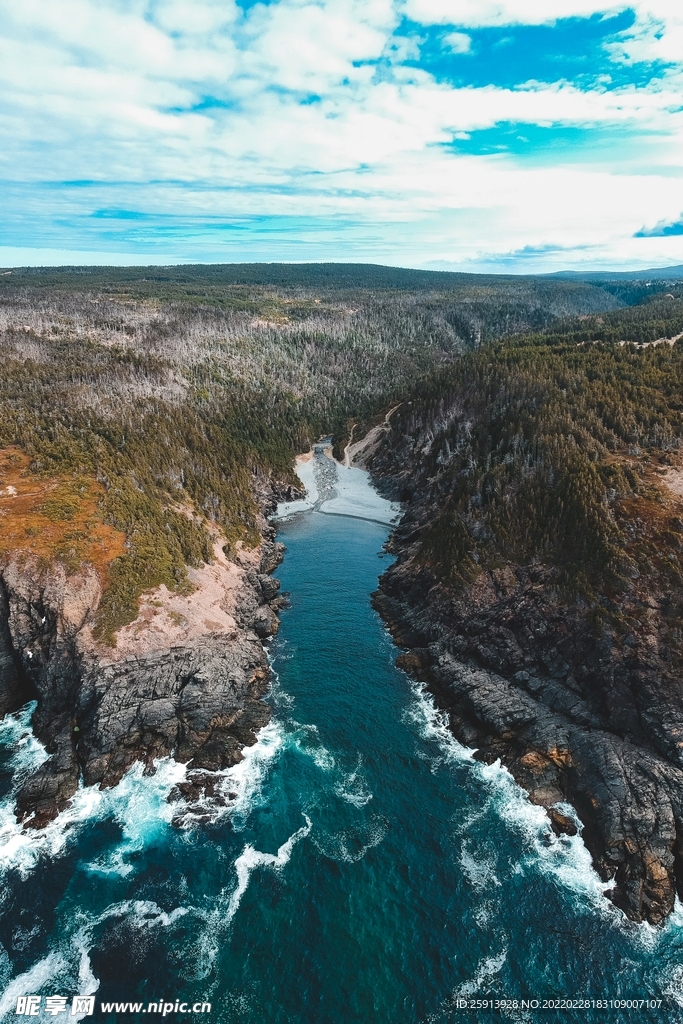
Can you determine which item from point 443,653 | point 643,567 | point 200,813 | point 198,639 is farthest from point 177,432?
point 643,567

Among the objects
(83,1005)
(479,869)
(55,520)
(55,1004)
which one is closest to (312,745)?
(479,869)

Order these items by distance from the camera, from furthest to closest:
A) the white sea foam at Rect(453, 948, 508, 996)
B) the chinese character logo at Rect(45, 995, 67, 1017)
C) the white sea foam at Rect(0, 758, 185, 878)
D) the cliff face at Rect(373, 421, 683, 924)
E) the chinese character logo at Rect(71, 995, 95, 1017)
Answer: the cliff face at Rect(373, 421, 683, 924) < the white sea foam at Rect(0, 758, 185, 878) < the white sea foam at Rect(453, 948, 508, 996) < the chinese character logo at Rect(45, 995, 67, 1017) < the chinese character logo at Rect(71, 995, 95, 1017)

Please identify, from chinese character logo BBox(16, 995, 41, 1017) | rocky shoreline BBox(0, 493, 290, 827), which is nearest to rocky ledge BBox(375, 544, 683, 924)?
rocky shoreline BBox(0, 493, 290, 827)

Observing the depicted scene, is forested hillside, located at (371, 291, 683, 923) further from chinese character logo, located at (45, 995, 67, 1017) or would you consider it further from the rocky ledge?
chinese character logo, located at (45, 995, 67, 1017)

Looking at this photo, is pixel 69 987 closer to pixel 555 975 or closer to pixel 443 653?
pixel 555 975

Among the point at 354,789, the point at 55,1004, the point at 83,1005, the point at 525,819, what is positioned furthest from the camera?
the point at 354,789

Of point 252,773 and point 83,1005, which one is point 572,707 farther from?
point 83,1005
